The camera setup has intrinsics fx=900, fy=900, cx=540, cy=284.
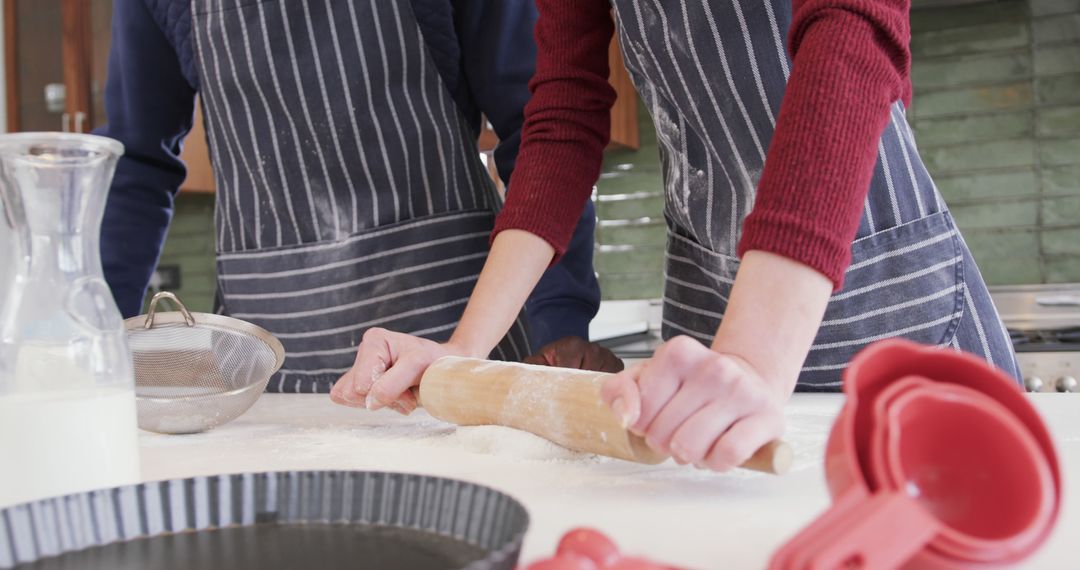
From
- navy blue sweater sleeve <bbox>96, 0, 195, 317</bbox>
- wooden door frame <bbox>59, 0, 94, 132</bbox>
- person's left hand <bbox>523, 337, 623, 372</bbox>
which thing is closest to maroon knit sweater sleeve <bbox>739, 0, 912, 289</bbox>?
person's left hand <bbox>523, 337, 623, 372</bbox>

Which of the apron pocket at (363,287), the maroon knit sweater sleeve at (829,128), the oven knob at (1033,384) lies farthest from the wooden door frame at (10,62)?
the oven knob at (1033,384)

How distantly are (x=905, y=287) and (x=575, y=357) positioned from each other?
0.38 metres

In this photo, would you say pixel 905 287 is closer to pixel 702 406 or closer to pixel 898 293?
pixel 898 293

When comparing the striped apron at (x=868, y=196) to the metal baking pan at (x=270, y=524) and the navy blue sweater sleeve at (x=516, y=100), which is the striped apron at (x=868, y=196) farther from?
the metal baking pan at (x=270, y=524)

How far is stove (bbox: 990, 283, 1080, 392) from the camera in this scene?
2018 mm

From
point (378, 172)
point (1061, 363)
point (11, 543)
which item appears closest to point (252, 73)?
point (378, 172)

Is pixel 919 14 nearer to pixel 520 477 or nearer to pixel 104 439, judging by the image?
pixel 520 477

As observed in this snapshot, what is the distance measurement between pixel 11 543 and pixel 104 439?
15 cm

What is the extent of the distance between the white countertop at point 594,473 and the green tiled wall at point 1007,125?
199 centimetres

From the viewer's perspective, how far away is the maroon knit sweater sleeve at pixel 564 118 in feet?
3.51

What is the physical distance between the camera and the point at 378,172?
4.34 feet

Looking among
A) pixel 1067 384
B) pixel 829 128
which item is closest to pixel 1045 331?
pixel 1067 384

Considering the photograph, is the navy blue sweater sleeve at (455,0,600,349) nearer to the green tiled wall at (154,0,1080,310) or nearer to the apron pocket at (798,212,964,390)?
the apron pocket at (798,212,964,390)

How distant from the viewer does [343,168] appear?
133 cm
